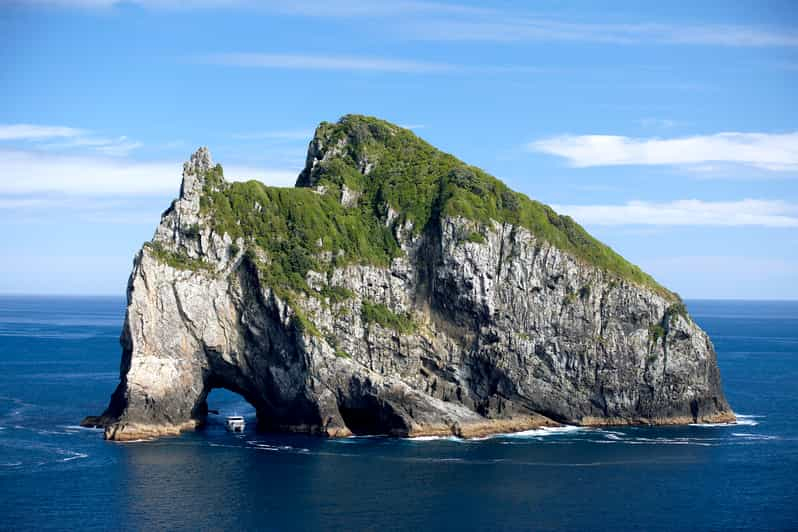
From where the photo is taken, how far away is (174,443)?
9862 cm

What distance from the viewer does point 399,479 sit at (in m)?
85.6

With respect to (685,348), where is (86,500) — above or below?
below

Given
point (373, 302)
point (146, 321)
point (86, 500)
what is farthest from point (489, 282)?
point (86, 500)

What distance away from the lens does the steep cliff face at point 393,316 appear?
103 m

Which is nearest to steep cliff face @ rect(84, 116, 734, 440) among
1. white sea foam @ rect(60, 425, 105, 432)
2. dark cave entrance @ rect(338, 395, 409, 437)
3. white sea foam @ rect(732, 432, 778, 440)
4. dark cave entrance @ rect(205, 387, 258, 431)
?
dark cave entrance @ rect(338, 395, 409, 437)

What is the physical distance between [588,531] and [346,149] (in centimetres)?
6099

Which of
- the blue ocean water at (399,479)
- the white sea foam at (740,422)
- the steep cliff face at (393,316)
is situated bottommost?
the blue ocean water at (399,479)

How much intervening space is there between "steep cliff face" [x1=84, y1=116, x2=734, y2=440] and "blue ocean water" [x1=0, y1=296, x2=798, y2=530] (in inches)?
143

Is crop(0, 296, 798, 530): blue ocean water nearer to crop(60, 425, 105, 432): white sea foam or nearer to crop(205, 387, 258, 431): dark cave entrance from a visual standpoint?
crop(60, 425, 105, 432): white sea foam

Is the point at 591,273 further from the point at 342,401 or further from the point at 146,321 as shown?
the point at 146,321

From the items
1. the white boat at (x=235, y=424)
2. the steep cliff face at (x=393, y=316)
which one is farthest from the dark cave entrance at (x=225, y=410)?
the steep cliff face at (x=393, y=316)

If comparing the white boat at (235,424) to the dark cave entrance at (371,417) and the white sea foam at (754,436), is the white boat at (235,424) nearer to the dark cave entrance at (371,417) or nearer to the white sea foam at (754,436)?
the dark cave entrance at (371,417)

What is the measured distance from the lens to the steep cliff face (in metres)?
103

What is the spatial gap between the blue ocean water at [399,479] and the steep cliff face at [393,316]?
3640 mm
